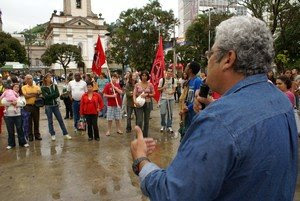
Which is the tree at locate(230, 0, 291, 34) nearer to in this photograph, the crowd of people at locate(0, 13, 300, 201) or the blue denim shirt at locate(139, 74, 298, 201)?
the crowd of people at locate(0, 13, 300, 201)

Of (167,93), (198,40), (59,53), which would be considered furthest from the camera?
(59,53)

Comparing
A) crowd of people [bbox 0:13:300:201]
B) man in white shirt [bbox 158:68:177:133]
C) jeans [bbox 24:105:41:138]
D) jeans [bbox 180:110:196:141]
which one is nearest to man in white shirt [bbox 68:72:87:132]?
jeans [bbox 24:105:41:138]

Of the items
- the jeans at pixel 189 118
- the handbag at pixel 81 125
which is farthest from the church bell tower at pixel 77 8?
the jeans at pixel 189 118

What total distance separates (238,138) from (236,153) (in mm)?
54

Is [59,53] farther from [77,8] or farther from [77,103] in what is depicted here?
[77,103]

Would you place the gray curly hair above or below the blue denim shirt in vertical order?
above

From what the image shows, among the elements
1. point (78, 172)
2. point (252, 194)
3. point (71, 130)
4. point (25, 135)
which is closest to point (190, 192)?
point (252, 194)

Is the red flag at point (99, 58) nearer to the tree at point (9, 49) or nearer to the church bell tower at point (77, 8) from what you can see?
the tree at point (9, 49)

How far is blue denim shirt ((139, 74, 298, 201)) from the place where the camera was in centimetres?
132

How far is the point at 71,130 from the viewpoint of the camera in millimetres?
10914

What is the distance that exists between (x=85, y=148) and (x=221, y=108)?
23.5ft

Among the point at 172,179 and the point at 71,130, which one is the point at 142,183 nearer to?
the point at 172,179

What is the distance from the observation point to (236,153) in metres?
1.31

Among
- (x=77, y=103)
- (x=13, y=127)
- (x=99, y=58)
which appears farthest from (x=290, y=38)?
(x=13, y=127)
